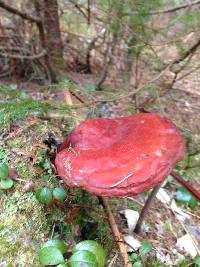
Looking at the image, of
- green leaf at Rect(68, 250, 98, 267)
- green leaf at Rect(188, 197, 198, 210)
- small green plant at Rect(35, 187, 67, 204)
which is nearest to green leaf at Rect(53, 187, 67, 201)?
small green plant at Rect(35, 187, 67, 204)

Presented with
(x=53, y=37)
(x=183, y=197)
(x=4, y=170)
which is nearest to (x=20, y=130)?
(x=4, y=170)

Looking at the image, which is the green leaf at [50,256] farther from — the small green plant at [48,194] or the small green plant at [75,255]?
the small green plant at [48,194]

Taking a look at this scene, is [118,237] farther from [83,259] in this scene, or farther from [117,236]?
[83,259]

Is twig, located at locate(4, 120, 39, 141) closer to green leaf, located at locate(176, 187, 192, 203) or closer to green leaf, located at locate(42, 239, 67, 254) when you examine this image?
green leaf, located at locate(42, 239, 67, 254)

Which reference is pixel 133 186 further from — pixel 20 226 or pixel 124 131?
pixel 20 226

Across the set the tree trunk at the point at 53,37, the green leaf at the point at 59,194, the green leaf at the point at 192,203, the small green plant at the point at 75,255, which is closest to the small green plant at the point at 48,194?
the green leaf at the point at 59,194

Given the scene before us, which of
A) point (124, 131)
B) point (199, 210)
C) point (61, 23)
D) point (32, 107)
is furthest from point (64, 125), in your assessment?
point (61, 23)
